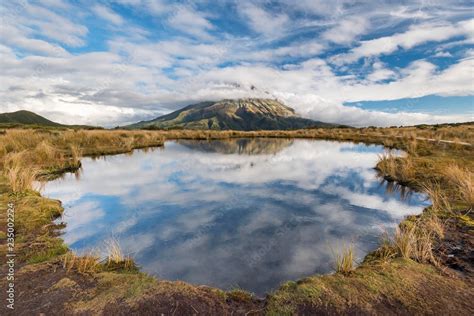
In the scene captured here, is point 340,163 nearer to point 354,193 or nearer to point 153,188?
point 354,193

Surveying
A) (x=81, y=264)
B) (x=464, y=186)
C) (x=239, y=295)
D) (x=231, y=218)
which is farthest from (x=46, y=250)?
(x=464, y=186)

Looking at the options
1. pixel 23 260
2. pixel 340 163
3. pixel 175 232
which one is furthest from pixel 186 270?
pixel 340 163

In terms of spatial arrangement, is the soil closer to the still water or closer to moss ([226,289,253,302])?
the still water

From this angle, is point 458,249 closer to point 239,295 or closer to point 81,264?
point 239,295

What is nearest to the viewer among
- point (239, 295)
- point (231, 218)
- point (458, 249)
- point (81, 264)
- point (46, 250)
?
point (239, 295)

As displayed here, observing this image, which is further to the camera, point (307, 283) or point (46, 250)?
point (46, 250)

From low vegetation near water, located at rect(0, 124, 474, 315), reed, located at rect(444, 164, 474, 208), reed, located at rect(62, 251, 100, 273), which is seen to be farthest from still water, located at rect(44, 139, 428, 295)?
reed, located at rect(444, 164, 474, 208)

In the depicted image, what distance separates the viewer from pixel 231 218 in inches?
372

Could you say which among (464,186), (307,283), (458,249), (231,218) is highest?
(464,186)

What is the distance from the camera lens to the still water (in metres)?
6.41

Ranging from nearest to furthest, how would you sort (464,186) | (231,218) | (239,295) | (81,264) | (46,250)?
(239,295) < (81,264) < (46,250) < (231,218) < (464,186)

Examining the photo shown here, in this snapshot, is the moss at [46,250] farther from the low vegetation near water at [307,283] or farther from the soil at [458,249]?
the soil at [458,249]

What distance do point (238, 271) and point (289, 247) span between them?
5.91 feet

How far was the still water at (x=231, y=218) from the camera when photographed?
6.41 meters
